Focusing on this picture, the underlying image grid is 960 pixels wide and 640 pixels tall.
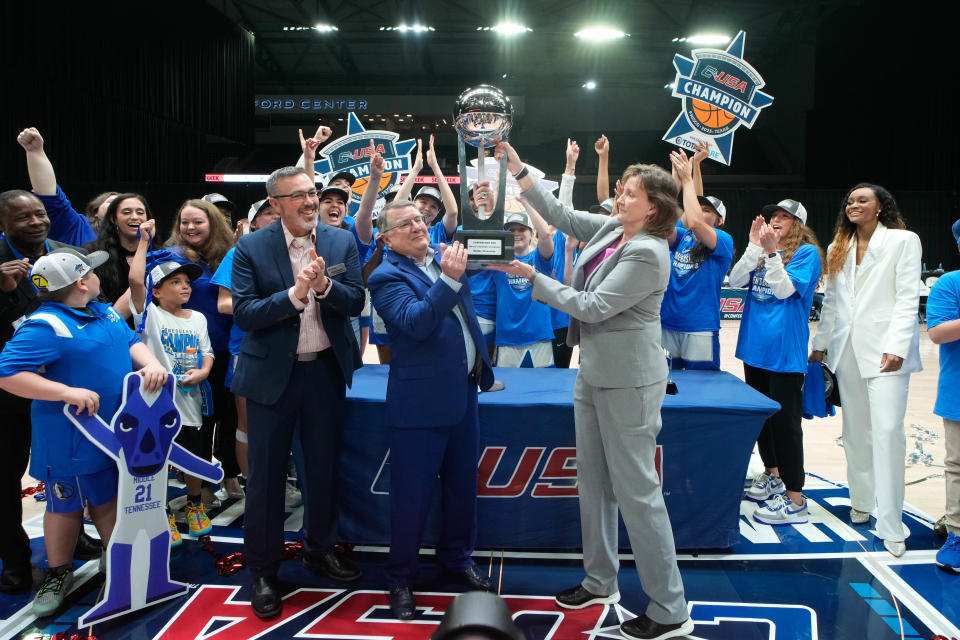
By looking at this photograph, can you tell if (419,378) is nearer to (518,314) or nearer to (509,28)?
(518,314)

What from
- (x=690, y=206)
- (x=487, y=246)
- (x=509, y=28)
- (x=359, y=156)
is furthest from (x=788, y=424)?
(x=509, y=28)

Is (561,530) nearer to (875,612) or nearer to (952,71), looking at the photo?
(875,612)

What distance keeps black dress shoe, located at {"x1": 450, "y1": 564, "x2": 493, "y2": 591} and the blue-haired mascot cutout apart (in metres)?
1.17

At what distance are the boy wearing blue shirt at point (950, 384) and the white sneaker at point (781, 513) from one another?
61cm

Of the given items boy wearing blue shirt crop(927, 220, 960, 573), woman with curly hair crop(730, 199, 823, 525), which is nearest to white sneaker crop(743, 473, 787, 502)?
woman with curly hair crop(730, 199, 823, 525)

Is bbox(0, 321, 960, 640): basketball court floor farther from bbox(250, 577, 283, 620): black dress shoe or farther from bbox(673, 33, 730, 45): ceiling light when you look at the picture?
bbox(673, 33, 730, 45): ceiling light

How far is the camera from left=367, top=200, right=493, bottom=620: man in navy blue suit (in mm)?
2402

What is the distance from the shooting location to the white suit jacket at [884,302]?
313cm

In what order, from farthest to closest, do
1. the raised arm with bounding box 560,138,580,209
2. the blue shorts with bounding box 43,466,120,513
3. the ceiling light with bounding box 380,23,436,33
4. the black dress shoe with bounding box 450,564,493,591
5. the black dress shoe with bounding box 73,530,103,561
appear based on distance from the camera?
the ceiling light with bounding box 380,23,436,33 < the raised arm with bounding box 560,138,580,209 < the black dress shoe with bounding box 73,530,103,561 < the black dress shoe with bounding box 450,564,493,591 < the blue shorts with bounding box 43,466,120,513

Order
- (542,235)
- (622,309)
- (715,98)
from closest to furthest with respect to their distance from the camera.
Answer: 1. (622,309)
2. (542,235)
3. (715,98)

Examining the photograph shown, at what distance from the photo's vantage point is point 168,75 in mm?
12453

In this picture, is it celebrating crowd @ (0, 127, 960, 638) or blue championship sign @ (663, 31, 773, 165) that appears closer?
celebrating crowd @ (0, 127, 960, 638)

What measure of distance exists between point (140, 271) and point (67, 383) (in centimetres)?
87

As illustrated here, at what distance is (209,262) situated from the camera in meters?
3.60
